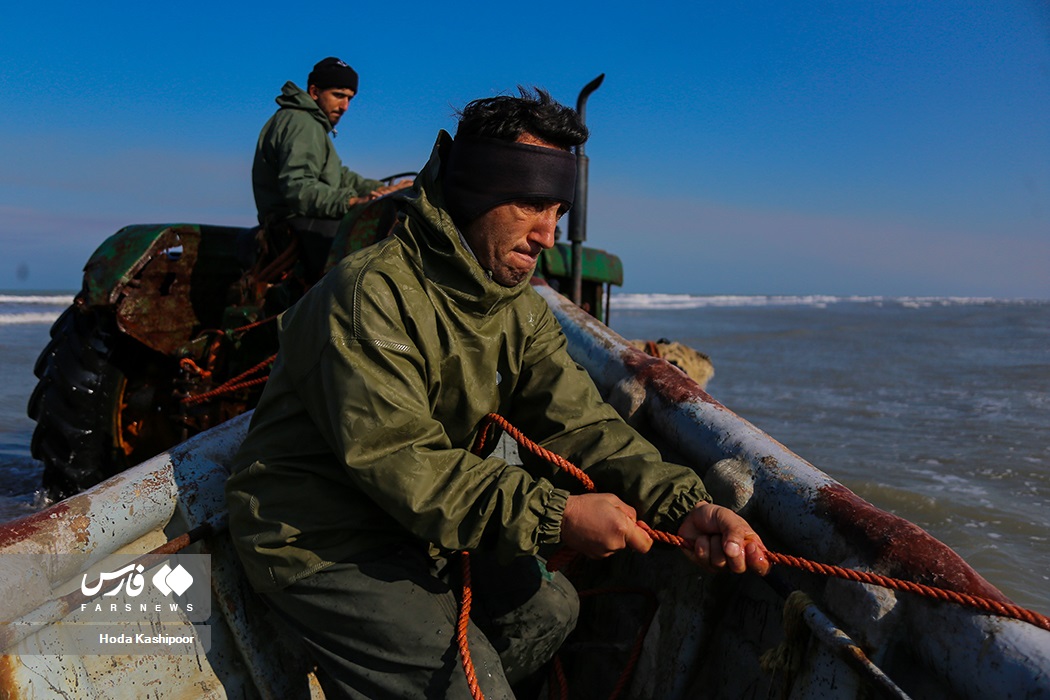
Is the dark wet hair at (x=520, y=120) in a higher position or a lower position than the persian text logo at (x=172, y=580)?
higher

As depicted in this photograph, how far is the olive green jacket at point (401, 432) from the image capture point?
162 cm

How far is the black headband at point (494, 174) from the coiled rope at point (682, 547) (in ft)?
1.75

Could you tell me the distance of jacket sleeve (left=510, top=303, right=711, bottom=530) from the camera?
2.02 metres

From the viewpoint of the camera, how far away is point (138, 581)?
7.07 feet

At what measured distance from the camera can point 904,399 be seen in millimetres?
9688

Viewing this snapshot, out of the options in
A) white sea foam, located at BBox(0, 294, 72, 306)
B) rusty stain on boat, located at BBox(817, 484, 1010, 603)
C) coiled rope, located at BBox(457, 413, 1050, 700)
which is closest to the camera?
coiled rope, located at BBox(457, 413, 1050, 700)

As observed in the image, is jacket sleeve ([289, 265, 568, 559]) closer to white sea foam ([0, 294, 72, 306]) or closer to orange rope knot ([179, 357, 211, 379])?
orange rope knot ([179, 357, 211, 379])

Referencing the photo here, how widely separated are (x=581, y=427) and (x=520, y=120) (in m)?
0.81

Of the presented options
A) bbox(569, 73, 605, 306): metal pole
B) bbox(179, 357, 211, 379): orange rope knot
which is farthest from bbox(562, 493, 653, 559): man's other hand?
bbox(569, 73, 605, 306): metal pole

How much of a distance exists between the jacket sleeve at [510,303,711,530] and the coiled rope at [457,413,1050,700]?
0.05 metres

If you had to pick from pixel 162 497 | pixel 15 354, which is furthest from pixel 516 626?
pixel 15 354

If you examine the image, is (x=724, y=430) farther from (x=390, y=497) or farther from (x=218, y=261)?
(x=218, y=261)

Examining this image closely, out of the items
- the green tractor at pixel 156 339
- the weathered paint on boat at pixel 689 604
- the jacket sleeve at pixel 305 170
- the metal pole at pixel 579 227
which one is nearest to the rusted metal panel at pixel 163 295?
the green tractor at pixel 156 339

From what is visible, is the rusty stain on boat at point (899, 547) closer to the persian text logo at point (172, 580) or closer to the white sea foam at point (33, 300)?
the persian text logo at point (172, 580)
